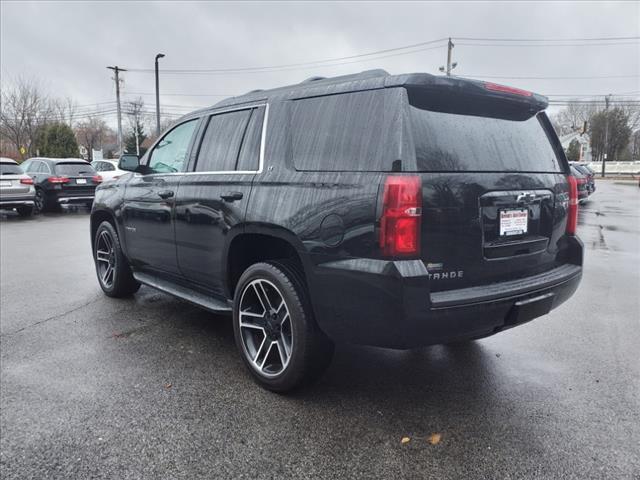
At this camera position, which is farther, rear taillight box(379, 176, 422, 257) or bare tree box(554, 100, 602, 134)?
bare tree box(554, 100, 602, 134)

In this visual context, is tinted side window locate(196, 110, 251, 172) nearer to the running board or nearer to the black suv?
the black suv

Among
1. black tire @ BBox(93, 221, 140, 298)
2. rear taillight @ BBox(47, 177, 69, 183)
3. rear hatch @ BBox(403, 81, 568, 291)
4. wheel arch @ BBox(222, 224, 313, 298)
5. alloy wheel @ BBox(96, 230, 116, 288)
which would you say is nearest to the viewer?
rear hatch @ BBox(403, 81, 568, 291)

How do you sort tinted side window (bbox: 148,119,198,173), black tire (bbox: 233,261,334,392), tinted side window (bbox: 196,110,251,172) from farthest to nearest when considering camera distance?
tinted side window (bbox: 148,119,198,173), tinted side window (bbox: 196,110,251,172), black tire (bbox: 233,261,334,392)

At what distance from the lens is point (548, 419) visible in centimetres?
291

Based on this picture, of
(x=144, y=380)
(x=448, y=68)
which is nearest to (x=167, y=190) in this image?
(x=144, y=380)

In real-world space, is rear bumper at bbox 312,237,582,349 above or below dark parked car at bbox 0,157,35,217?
below

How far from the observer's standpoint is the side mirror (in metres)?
4.65

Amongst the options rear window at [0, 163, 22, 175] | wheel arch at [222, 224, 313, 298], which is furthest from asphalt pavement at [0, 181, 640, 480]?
rear window at [0, 163, 22, 175]

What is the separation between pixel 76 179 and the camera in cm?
1555

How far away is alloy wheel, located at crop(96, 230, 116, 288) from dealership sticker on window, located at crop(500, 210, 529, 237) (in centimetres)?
410

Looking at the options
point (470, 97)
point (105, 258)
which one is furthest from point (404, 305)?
point (105, 258)

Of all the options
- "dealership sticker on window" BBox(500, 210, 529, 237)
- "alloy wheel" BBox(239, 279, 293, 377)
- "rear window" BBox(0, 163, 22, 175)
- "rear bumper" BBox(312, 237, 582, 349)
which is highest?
"rear window" BBox(0, 163, 22, 175)

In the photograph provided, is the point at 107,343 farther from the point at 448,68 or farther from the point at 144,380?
the point at 448,68

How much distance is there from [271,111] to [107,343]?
2.38 m
